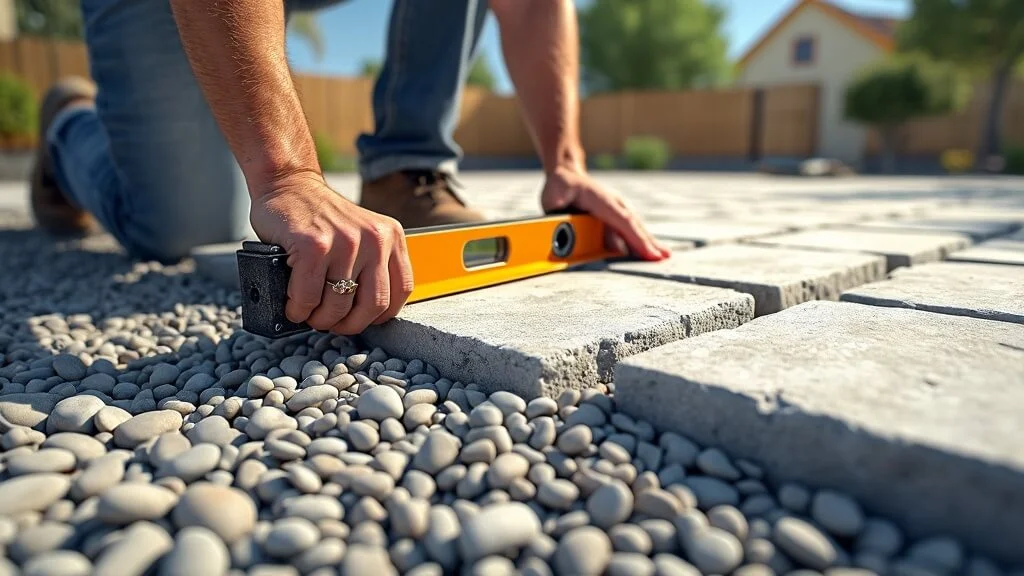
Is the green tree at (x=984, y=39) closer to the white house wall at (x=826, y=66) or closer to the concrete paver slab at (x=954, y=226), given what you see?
the white house wall at (x=826, y=66)

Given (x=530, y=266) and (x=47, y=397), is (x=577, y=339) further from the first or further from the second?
(x=47, y=397)

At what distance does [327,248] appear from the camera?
110cm

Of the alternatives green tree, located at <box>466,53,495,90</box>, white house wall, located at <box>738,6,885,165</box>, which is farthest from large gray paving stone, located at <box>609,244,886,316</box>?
green tree, located at <box>466,53,495,90</box>

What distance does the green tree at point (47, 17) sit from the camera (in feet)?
63.7

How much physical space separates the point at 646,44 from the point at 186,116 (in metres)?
24.7

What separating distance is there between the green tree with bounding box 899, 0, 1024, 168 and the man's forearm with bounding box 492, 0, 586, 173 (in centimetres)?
1457

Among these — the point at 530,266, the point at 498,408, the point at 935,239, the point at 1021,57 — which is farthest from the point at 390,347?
the point at 1021,57

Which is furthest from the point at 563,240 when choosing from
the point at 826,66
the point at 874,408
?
the point at 826,66

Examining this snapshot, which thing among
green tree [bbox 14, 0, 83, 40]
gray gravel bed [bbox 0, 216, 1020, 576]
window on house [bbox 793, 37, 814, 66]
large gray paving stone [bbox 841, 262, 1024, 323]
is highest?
green tree [bbox 14, 0, 83, 40]

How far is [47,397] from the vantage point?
113cm

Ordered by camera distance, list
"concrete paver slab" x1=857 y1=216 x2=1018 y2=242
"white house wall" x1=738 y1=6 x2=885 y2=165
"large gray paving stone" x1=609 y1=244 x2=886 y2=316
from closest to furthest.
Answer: "large gray paving stone" x1=609 y1=244 x2=886 y2=316
"concrete paver slab" x1=857 y1=216 x2=1018 y2=242
"white house wall" x1=738 y1=6 x2=885 y2=165

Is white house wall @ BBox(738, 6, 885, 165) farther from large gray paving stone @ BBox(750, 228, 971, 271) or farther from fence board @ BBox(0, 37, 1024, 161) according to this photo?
large gray paving stone @ BBox(750, 228, 971, 271)

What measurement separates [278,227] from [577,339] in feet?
1.73

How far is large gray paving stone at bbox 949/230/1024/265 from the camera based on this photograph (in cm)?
191
